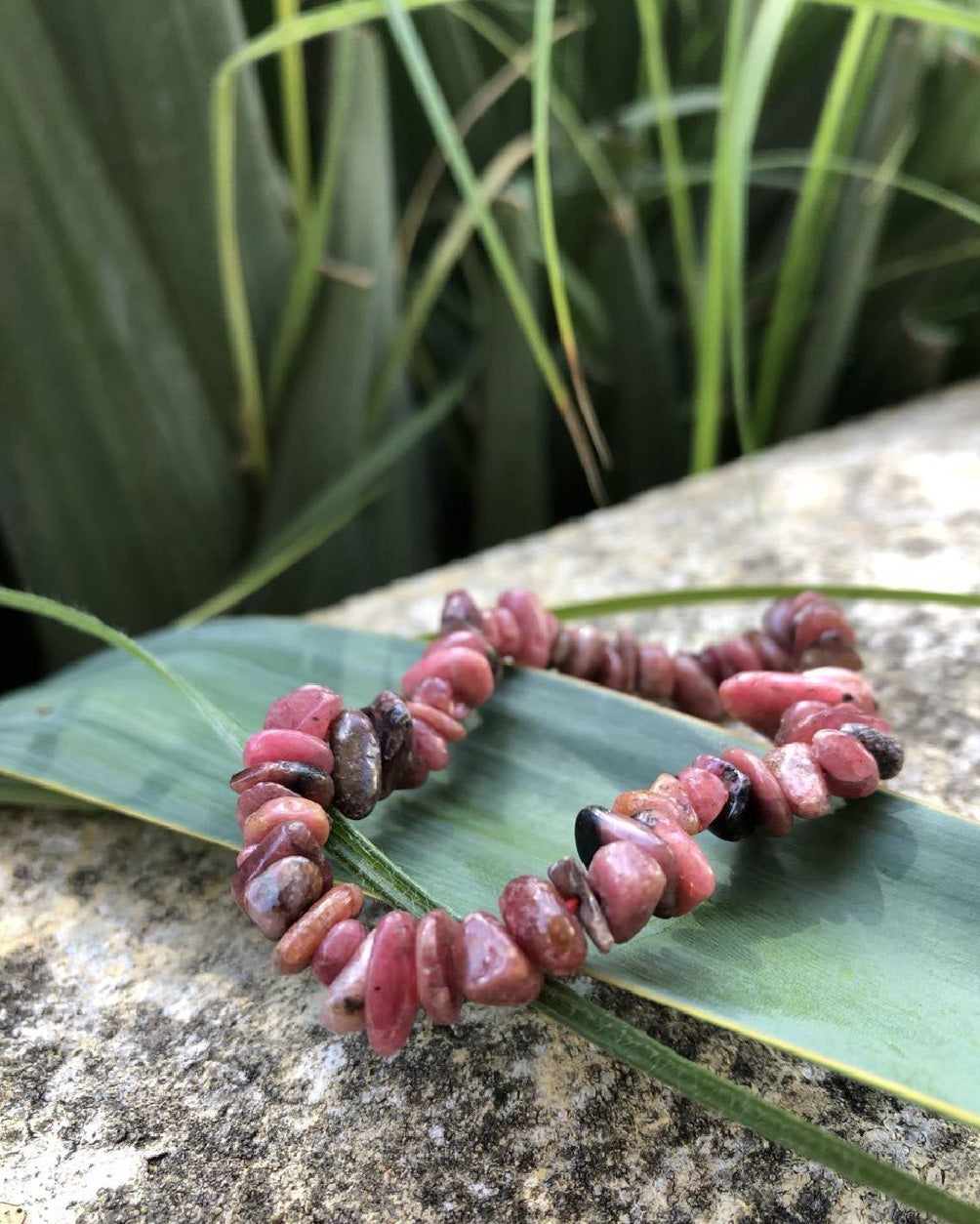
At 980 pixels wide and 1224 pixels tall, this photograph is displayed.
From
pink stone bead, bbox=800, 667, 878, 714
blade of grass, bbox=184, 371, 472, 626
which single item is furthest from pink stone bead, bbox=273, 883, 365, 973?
blade of grass, bbox=184, 371, 472, 626

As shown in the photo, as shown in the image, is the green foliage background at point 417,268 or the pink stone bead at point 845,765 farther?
the green foliage background at point 417,268

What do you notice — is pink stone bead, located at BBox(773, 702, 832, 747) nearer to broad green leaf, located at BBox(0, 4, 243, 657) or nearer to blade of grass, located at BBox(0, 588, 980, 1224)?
blade of grass, located at BBox(0, 588, 980, 1224)

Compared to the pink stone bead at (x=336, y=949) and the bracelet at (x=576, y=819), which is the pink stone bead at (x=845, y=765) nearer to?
the bracelet at (x=576, y=819)

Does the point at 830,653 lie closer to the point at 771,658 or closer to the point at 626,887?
the point at 771,658

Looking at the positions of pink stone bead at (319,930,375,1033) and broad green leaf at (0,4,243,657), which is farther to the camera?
broad green leaf at (0,4,243,657)

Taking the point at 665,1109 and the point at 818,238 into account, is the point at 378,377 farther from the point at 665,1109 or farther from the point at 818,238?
the point at 665,1109

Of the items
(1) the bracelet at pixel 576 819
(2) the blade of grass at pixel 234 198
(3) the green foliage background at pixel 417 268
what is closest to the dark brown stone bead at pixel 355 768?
(1) the bracelet at pixel 576 819
